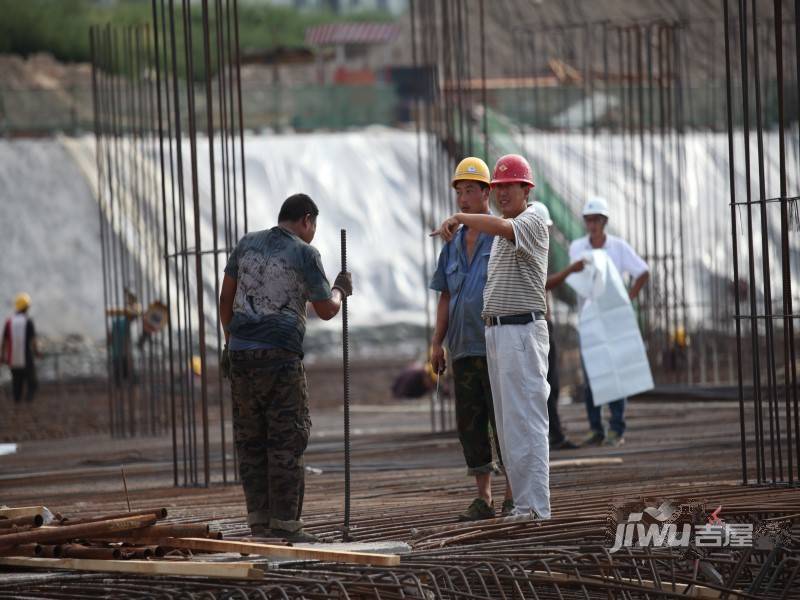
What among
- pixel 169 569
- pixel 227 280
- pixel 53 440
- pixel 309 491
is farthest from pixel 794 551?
pixel 53 440

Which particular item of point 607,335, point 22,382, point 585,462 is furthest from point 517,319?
point 22,382

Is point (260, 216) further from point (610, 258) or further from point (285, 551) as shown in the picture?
point (285, 551)

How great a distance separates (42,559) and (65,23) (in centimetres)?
4551

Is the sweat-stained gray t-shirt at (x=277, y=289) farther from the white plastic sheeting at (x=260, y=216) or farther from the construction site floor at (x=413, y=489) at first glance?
the white plastic sheeting at (x=260, y=216)

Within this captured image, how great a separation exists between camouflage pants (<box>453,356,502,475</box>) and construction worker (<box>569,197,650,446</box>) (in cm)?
→ 356

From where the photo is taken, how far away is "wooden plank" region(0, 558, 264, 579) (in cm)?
546

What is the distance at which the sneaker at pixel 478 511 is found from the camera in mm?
7023

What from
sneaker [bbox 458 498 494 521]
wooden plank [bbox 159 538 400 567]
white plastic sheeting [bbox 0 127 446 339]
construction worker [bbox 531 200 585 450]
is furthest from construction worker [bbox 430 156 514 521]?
white plastic sheeting [bbox 0 127 446 339]

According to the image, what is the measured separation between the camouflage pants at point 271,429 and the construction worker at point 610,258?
177 inches

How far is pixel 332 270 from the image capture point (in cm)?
2727

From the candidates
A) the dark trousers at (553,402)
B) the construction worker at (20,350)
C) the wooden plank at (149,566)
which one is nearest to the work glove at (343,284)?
the wooden plank at (149,566)

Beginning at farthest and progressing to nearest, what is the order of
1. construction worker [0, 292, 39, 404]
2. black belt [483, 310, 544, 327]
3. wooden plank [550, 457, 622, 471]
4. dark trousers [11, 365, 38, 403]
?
dark trousers [11, 365, 38, 403], construction worker [0, 292, 39, 404], wooden plank [550, 457, 622, 471], black belt [483, 310, 544, 327]

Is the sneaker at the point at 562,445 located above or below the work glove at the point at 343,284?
below

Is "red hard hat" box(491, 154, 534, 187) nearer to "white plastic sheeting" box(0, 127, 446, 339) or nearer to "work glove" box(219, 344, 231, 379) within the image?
"work glove" box(219, 344, 231, 379)
